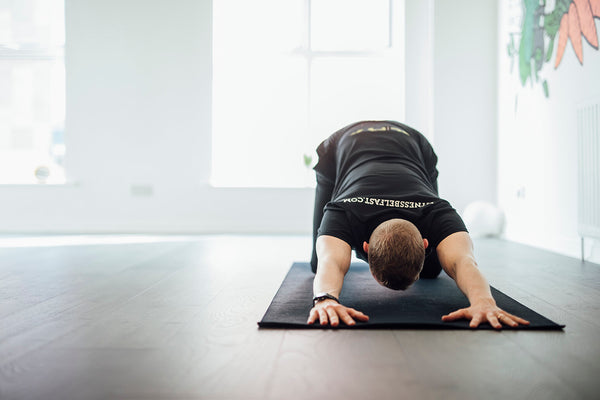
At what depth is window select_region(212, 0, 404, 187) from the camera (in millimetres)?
5266

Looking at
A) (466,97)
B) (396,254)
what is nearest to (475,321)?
(396,254)

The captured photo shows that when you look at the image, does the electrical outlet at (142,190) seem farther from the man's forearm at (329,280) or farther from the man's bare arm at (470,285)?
the man's bare arm at (470,285)

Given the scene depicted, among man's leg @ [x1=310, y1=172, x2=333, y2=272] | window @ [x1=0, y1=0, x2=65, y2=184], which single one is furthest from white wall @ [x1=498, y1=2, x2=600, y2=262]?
window @ [x1=0, y1=0, x2=65, y2=184]

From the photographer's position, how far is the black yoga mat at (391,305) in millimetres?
1489

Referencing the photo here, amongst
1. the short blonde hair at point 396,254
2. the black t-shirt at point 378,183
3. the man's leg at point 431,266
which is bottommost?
the man's leg at point 431,266

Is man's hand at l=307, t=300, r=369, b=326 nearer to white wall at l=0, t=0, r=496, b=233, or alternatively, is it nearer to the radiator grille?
the radiator grille

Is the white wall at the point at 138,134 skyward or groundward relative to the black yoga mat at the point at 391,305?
skyward

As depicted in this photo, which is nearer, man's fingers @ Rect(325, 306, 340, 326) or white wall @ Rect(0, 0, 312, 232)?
man's fingers @ Rect(325, 306, 340, 326)

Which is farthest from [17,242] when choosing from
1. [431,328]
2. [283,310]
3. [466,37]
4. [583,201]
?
[466,37]

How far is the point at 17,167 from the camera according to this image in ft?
17.8

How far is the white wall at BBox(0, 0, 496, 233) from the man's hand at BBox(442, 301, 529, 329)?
3563mm

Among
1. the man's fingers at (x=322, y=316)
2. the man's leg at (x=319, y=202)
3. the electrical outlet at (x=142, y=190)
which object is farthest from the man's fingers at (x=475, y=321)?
the electrical outlet at (x=142, y=190)

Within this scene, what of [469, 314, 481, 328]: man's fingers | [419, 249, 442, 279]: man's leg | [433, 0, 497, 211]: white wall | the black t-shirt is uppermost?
[433, 0, 497, 211]: white wall

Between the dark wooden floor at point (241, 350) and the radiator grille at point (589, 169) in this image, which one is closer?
the dark wooden floor at point (241, 350)
